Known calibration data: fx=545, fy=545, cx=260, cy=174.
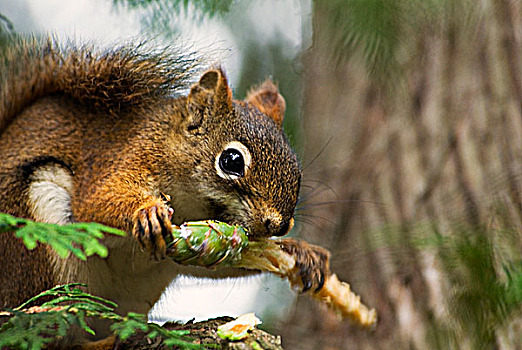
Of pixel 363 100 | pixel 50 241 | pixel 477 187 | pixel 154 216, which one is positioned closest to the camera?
pixel 50 241

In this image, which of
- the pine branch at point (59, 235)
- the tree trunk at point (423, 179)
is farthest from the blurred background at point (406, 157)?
the pine branch at point (59, 235)

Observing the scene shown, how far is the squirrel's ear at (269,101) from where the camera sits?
1.95 metres

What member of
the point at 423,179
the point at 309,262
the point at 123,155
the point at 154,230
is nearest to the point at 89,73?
the point at 123,155

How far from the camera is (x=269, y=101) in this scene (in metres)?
2.02

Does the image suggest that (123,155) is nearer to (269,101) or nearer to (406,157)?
(269,101)

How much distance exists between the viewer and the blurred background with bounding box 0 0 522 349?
1.89 m

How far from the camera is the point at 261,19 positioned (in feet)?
9.92

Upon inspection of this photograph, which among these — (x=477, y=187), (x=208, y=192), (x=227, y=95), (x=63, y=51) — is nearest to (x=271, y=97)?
(x=227, y=95)

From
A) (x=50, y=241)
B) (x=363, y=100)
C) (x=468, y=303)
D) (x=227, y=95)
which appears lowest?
(x=468, y=303)

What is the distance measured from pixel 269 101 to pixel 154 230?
970 millimetres

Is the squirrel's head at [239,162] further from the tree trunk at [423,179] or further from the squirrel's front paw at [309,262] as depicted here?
the tree trunk at [423,179]

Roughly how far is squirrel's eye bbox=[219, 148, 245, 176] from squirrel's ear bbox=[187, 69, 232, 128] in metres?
0.17

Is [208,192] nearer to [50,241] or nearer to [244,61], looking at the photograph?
[50,241]

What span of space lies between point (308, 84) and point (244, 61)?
389 mm
